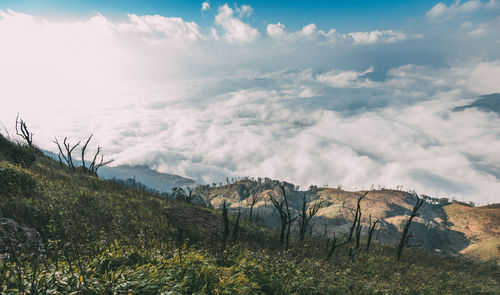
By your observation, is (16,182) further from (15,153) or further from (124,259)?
(15,153)

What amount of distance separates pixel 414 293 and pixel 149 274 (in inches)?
580

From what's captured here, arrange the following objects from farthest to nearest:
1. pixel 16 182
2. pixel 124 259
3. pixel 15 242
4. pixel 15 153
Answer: pixel 15 153
pixel 16 182
pixel 15 242
pixel 124 259

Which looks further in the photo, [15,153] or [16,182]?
[15,153]

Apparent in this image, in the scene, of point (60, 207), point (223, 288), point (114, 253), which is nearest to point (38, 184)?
point (60, 207)

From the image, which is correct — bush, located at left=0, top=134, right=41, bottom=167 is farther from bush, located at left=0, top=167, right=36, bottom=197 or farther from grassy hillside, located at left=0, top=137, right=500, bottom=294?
bush, located at left=0, top=167, right=36, bottom=197

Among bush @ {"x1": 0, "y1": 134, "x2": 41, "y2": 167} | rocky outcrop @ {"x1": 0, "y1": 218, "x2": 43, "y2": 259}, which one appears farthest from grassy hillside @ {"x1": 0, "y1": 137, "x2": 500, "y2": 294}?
bush @ {"x1": 0, "y1": 134, "x2": 41, "y2": 167}

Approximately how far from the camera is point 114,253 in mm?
7812

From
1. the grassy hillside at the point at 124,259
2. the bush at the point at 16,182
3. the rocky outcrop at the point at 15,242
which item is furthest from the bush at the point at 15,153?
the rocky outcrop at the point at 15,242

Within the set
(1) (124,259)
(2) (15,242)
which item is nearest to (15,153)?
(2) (15,242)

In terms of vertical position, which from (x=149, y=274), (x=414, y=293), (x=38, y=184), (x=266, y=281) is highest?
(x=38, y=184)

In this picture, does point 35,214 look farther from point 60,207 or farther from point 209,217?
point 209,217

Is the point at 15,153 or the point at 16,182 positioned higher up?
the point at 15,153

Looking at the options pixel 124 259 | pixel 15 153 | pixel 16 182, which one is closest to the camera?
pixel 124 259

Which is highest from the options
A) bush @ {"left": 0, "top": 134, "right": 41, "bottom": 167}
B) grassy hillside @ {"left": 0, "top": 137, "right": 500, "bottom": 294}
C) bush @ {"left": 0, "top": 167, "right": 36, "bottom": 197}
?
bush @ {"left": 0, "top": 134, "right": 41, "bottom": 167}
